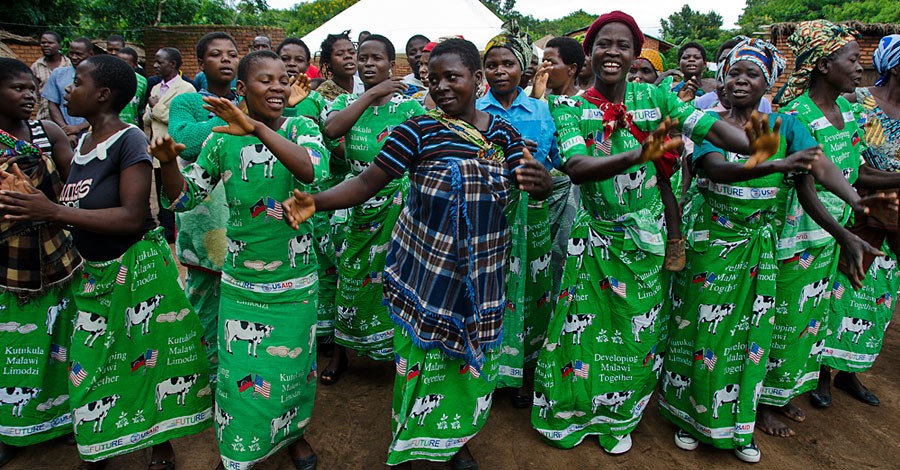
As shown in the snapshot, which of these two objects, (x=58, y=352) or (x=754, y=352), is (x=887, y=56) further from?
(x=58, y=352)

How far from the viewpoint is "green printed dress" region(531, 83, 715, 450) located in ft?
9.86

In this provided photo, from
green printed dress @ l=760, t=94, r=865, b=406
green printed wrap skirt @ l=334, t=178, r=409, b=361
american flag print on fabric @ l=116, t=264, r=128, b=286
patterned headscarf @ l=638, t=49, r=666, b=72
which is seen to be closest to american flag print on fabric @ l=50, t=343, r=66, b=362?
american flag print on fabric @ l=116, t=264, r=128, b=286

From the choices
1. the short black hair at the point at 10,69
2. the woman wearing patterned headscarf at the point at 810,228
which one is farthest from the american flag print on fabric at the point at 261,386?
the woman wearing patterned headscarf at the point at 810,228

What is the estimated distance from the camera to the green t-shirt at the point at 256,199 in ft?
8.77

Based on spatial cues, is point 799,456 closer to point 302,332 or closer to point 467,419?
point 467,419

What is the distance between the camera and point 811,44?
11.3 ft

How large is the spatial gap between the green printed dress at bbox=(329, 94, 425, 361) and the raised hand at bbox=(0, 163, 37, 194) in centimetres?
175

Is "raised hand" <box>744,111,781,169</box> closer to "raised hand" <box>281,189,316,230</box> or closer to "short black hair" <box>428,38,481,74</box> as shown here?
"short black hair" <box>428,38,481,74</box>

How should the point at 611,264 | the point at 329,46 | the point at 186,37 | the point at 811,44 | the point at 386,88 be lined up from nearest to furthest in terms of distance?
the point at 611,264 → the point at 811,44 → the point at 386,88 → the point at 329,46 → the point at 186,37

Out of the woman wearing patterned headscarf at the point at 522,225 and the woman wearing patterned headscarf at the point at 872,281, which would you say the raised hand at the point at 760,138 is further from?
the woman wearing patterned headscarf at the point at 872,281

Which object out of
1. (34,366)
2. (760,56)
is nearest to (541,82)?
(760,56)

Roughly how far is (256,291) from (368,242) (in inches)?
45.8

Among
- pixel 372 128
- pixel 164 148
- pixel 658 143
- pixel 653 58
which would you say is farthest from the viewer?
pixel 653 58

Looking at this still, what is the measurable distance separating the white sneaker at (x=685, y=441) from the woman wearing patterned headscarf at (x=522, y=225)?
3.01ft
